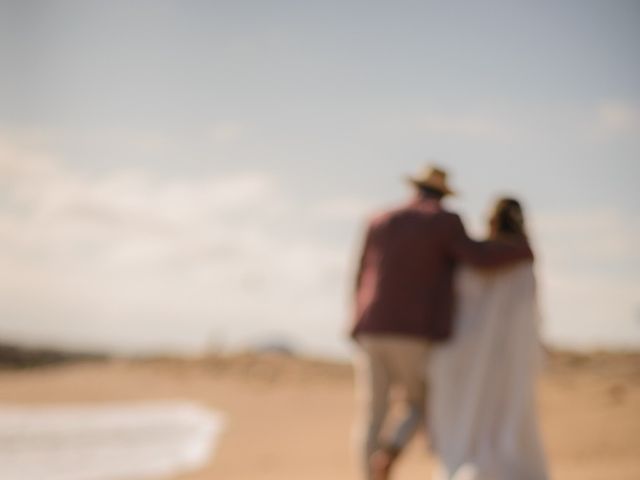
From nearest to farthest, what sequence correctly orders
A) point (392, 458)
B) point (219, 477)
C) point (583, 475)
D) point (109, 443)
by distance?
point (392, 458) → point (583, 475) → point (219, 477) → point (109, 443)

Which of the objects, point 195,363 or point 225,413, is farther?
point 195,363

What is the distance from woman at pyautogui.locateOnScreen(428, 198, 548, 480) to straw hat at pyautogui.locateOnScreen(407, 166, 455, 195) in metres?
0.59

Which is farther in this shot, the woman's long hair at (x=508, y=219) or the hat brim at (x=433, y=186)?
the hat brim at (x=433, y=186)

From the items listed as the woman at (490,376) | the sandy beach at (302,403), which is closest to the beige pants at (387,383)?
the woman at (490,376)

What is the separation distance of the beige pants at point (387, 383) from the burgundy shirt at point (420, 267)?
0.29 ft

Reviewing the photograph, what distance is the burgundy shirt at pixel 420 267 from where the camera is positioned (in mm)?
5207

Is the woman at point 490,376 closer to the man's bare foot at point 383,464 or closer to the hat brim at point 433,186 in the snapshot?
the man's bare foot at point 383,464

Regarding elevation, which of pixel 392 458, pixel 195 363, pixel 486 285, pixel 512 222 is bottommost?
pixel 195 363

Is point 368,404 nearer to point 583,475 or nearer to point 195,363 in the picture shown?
point 583,475

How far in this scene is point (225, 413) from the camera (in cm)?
2538

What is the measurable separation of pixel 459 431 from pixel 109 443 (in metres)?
13.3

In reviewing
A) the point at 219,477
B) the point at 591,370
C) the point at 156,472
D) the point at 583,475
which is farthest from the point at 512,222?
the point at 591,370

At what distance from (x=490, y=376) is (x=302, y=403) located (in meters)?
21.6

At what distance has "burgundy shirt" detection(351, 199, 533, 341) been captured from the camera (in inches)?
205
